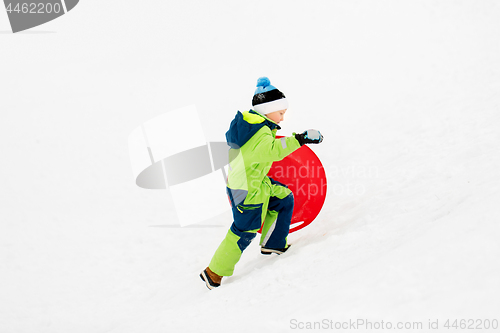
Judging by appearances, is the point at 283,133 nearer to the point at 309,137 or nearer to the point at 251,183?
the point at 251,183

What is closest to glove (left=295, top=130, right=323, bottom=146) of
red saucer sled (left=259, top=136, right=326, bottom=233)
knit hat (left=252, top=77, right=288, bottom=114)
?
knit hat (left=252, top=77, right=288, bottom=114)

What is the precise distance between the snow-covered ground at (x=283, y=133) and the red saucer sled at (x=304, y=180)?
19cm

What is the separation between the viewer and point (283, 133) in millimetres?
6672

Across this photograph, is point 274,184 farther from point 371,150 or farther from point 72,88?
point 72,88

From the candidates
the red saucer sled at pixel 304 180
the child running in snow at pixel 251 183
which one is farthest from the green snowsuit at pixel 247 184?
the red saucer sled at pixel 304 180

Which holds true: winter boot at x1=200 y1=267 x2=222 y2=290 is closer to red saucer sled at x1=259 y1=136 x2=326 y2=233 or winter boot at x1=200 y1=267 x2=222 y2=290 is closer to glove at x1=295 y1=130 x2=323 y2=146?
red saucer sled at x1=259 y1=136 x2=326 y2=233

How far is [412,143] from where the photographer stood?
4.78 meters

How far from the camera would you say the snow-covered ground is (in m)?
2.14

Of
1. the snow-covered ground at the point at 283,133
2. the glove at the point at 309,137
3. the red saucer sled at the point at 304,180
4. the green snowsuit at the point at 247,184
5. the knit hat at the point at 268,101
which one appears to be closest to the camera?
the snow-covered ground at the point at 283,133

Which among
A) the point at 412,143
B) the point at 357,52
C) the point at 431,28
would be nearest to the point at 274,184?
the point at 412,143

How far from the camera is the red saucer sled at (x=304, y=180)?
378 cm

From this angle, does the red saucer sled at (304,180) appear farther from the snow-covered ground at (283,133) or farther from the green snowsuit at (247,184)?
the green snowsuit at (247,184)

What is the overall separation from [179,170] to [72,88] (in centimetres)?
470

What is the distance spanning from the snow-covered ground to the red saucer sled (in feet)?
0.63
